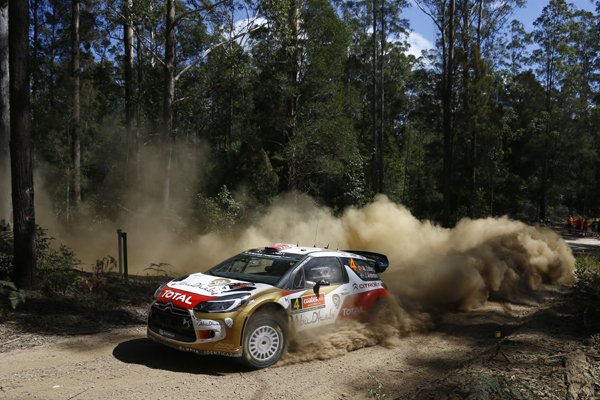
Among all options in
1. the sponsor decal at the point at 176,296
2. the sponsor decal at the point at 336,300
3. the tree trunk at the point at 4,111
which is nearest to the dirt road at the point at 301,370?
the sponsor decal at the point at 336,300

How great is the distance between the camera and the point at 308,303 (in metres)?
6.43

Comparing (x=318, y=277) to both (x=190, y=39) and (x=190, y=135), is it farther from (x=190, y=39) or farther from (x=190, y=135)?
(x=190, y=135)

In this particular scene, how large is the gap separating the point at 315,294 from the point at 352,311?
3.20ft

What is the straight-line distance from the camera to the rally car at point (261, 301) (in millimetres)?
5457

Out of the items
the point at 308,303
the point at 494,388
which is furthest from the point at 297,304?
the point at 494,388

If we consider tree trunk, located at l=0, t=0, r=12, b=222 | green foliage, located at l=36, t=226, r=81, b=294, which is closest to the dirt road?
green foliage, located at l=36, t=226, r=81, b=294

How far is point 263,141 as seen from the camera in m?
26.2

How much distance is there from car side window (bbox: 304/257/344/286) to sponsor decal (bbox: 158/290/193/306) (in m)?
1.89

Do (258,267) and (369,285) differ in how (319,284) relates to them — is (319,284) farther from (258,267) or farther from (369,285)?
(369,285)

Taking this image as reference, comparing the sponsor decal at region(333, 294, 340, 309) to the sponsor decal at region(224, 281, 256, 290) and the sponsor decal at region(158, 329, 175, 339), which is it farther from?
the sponsor decal at region(158, 329, 175, 339)

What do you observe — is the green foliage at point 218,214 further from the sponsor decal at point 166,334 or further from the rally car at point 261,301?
the sponsor decal at point 166,334

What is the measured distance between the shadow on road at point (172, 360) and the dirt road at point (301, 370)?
0.01 meters

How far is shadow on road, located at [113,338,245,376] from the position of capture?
222 inches

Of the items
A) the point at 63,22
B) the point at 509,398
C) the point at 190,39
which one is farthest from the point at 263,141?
the point at 509,398
